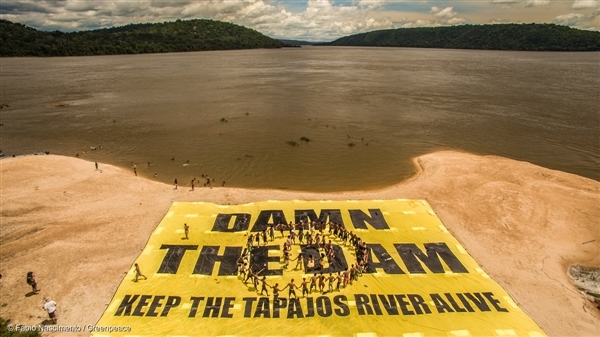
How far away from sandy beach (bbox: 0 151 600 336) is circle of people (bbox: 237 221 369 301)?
848 centimetres

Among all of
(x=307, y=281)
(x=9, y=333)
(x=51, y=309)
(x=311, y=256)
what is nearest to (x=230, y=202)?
(x=311, y=256)

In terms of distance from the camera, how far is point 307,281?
84.3 ft

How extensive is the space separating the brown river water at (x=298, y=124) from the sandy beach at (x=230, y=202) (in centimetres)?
615

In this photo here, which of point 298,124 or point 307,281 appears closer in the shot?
point 307,281

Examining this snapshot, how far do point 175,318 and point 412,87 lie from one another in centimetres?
10529

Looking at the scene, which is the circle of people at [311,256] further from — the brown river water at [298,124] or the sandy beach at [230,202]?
the brown river water at [298,124]

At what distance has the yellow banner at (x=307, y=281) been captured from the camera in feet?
73.2

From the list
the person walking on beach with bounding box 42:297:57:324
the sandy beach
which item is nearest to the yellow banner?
the sandy beach

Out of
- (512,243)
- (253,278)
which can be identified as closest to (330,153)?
(512,243)

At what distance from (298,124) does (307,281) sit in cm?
4921

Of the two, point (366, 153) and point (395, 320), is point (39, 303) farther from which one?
point (366, 153)

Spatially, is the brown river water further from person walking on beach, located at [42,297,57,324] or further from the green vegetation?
the green vegetation

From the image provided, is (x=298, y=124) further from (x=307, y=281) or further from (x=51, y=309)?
(x=51, y=309)

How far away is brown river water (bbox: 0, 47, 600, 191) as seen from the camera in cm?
5222
